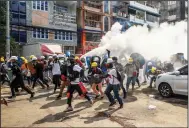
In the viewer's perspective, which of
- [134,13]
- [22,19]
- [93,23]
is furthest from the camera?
[134,13]

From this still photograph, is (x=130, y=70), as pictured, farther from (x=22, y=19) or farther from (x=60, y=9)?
(x=60, y=9)

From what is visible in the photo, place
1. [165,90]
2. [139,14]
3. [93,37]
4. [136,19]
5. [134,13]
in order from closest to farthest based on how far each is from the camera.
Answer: [165,90], [93,37], [136,19], [134,13], [139,14]

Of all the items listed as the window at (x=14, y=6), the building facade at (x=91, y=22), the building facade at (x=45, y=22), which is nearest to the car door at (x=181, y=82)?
the building facade at (x=45, y=22)

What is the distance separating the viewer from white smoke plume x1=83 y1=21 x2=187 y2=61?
1884 cm

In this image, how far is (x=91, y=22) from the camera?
31547 mm

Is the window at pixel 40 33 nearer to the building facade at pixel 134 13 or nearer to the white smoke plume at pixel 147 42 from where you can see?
the white smoke plume at pixel 147 42

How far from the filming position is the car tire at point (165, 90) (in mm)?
9414

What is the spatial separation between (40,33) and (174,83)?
18589 millimetres

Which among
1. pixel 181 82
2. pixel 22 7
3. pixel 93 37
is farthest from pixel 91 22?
pixel 181 82

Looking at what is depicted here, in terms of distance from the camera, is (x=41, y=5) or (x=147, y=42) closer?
(x=147, y=42)

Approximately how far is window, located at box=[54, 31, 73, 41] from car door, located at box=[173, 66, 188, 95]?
19.3m

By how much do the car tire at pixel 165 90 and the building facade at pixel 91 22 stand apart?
20789 mm

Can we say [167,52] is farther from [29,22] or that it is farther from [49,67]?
[29,22]

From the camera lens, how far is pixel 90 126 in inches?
229
